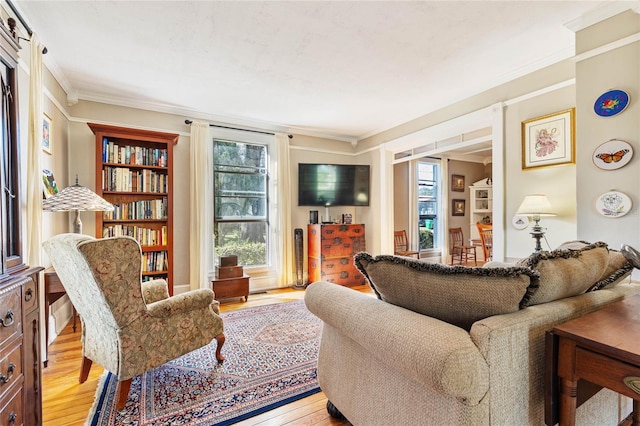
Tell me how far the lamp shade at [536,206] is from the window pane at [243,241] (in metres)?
3.38

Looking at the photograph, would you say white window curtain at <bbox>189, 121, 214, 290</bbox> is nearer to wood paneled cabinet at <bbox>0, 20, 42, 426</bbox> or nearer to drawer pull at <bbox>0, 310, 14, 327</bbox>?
wood paneled cabinet at <bbox>0, 20, 42, 426</bbox>

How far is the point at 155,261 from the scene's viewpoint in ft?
11.8

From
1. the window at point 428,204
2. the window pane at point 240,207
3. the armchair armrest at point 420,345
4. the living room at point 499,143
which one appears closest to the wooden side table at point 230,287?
the living room at point 499,143

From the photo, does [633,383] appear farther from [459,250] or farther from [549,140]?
[459,250]

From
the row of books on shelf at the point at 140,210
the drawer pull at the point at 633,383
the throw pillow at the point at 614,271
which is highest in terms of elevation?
the row of books on shelf at the point at 140,210

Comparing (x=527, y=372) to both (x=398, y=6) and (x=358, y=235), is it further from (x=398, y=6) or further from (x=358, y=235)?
(x=358, y=235)

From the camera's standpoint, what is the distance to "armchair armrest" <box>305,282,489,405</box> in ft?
2.83

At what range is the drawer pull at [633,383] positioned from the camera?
2.69 feet

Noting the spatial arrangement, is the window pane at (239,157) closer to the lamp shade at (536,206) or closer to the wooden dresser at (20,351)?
the wooden dresser at (20,351)

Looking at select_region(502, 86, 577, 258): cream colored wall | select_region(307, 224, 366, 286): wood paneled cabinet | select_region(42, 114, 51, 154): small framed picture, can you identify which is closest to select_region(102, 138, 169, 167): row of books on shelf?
select_region(42, 114, 51, 154): small framed picture

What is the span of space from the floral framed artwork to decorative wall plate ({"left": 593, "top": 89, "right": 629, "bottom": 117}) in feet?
1.71

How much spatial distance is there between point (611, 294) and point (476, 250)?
5755 mm

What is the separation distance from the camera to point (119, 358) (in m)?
1.68

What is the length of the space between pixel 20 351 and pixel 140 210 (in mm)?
2614
